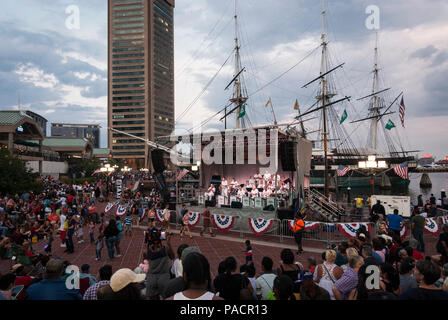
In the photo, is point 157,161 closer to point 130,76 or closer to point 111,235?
point 111,235

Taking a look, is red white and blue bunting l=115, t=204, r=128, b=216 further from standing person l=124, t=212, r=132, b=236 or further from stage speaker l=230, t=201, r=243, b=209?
stage speaker l=230, t=201, r=243, b=209

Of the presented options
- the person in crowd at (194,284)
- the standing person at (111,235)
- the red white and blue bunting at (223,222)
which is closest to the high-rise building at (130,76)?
the red white and blue bunting at (223,222)

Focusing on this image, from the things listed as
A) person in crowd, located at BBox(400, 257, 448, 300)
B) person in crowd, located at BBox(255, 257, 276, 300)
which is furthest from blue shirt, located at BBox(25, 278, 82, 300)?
person in crowd, located at BBox(400, 257, 448, 300)

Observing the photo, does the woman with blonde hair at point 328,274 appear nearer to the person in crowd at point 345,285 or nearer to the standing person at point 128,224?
the person in crowd at point 345,285

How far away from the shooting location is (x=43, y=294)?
3436 millimetres

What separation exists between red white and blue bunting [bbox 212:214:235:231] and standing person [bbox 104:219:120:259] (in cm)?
546

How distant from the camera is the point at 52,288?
11.5ft

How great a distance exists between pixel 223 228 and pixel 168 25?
146 metres

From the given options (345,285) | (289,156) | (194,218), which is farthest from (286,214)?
(345,285)

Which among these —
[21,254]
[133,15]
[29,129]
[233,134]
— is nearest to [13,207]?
[21,254]

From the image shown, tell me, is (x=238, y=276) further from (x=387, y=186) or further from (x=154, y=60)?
(x=154, y=60)

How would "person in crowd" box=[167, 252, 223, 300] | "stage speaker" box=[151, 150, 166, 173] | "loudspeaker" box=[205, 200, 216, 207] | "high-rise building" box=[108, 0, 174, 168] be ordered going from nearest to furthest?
"person in crowd" box=[167, 252, 223, 300], "loudspeaker" box=[205, 200, 216, 207], "stage speaker" box=[151, 150, 166, 173], "high-rise building" box=[108, 0, 174, 168]

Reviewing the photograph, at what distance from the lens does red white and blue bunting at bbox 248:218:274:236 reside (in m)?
12.3
